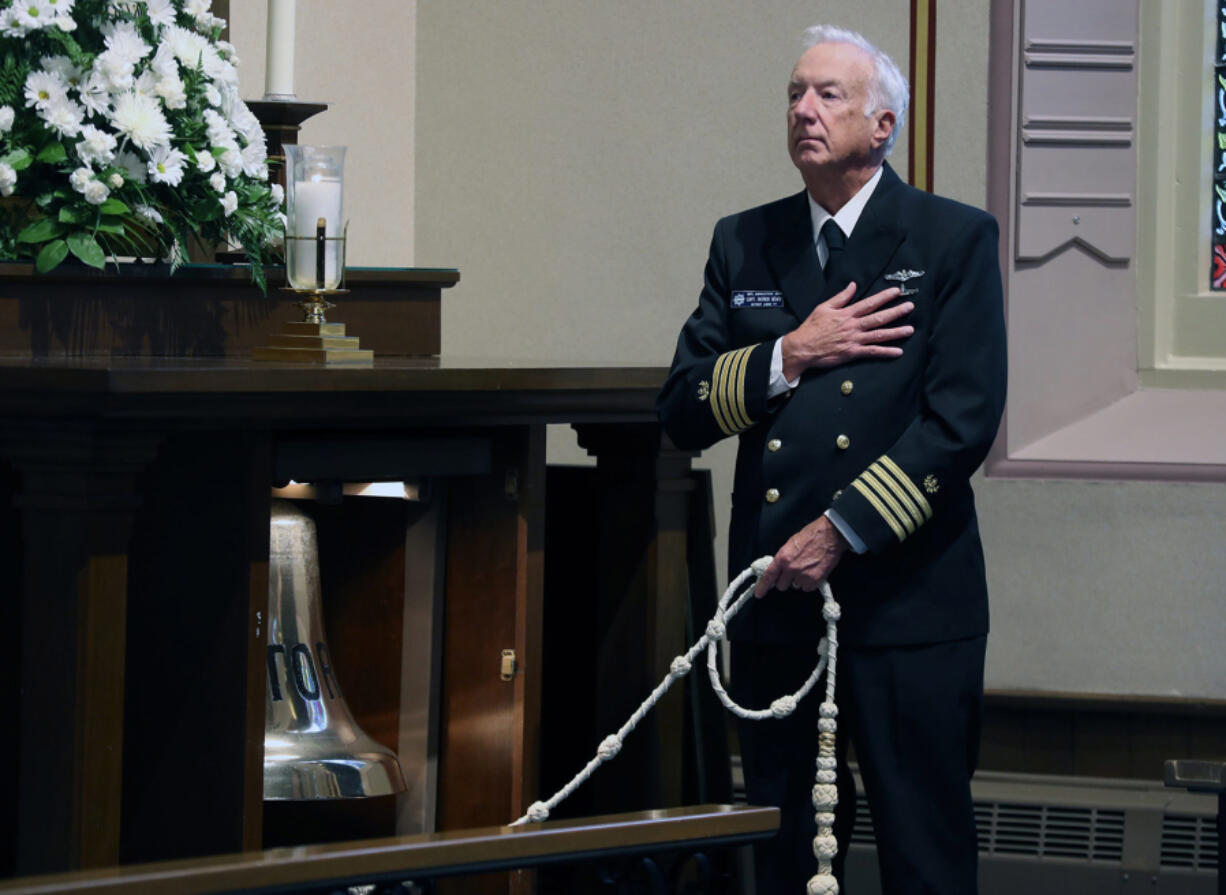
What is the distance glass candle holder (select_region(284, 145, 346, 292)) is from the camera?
2275 millimetres

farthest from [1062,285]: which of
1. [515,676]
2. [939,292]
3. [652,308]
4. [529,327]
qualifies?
[515,676]

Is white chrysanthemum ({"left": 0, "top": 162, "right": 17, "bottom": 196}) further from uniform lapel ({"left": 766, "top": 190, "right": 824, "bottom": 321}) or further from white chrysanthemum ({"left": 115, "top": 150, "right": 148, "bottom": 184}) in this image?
uniform lapel ({"left": 766, "top": 190, "right": 824, "bottom": 321})

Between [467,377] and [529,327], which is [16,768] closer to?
[467,377]

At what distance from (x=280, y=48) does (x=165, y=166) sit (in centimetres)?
36

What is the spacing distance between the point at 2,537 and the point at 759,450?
0.93 m

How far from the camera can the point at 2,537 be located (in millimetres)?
2105

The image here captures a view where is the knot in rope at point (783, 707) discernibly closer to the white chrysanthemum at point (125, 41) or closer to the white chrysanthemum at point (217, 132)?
the white chrysanthemum at point (217, 132)

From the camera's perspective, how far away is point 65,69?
2.21 metres

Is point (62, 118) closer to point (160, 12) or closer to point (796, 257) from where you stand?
point (160, 12)

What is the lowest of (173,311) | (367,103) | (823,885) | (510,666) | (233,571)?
(823,885)

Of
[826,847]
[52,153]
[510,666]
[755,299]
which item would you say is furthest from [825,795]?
[52,153]

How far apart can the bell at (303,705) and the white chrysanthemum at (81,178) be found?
503 millimetres

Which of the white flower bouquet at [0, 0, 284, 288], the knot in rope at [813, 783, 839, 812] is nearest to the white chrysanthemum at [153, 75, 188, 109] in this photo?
the white flower bouquet at [0, 0, 284, 288]

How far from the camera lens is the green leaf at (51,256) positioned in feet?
7.07
